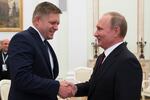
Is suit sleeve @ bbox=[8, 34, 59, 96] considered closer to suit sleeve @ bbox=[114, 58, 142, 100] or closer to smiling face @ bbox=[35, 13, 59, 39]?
smiling face @ bbox=[35, 13, 59, 39]

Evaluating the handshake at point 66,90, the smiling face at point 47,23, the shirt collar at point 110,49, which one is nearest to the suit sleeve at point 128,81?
the shirt collar at point 110,49

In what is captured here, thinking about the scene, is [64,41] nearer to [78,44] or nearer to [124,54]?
[78,44]

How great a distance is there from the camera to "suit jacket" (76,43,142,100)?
2.37 meters

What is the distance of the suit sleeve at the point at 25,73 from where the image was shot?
2.37m

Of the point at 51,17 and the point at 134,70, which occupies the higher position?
the point at 51,17

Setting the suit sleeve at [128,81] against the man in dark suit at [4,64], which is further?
the man in dark suit at [4,64]

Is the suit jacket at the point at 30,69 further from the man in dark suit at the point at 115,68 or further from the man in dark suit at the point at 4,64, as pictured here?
the man in dark suit at the point at 4,64

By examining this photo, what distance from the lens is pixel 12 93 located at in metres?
2.54

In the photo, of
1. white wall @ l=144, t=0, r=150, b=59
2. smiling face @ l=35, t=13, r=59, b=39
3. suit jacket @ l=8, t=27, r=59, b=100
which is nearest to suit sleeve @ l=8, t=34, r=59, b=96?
suit jacket @ l=8, t=27, r=59, b=100

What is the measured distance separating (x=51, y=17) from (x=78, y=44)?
558 cm

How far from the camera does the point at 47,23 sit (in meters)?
2.58

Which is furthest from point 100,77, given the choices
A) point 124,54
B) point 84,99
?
point 84,99

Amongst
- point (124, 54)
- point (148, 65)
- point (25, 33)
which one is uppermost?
point (25, 33)

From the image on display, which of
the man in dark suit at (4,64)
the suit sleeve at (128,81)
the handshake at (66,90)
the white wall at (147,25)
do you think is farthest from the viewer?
the white wall at (147,25)
